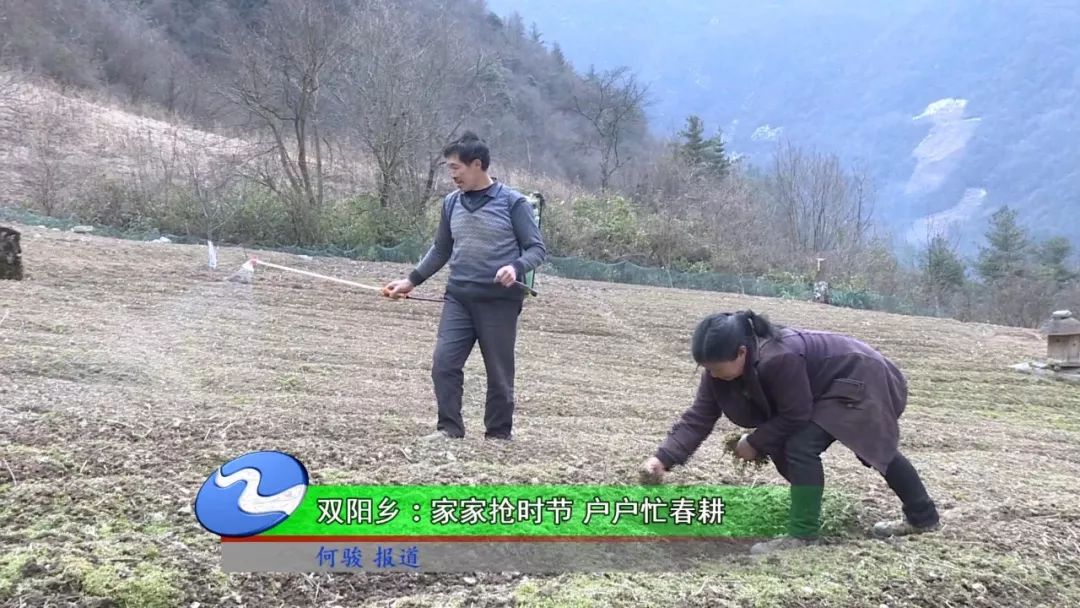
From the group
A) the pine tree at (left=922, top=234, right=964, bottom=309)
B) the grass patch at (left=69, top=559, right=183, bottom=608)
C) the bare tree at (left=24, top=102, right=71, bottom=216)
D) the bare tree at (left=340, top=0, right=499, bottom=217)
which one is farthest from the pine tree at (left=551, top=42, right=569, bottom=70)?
the grass patch at (left=69, top=559, right=183, bottom=608)

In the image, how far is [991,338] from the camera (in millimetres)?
21469

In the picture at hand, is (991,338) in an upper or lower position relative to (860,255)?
lower

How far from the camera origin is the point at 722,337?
3.27 metres

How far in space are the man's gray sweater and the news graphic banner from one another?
4.37 ft

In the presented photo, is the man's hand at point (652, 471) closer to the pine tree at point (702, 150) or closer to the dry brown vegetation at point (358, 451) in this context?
the dry brown vegetation at point (358, 451)

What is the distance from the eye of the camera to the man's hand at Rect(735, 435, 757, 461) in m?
3.66

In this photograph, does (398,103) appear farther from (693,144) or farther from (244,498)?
(693,144)

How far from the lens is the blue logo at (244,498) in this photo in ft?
9.64

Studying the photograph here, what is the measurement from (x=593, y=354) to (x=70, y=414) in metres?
9.55

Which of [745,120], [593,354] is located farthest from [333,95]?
[745,120]

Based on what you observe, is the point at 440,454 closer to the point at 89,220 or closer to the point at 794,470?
the point at 794,470

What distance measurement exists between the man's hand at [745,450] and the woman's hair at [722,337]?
0.49 metres

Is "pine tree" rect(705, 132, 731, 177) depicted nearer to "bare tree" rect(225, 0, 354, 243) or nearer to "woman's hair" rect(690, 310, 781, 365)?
"bare tree" rect(225, 0, 354, 243)

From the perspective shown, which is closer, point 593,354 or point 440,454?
point 440,454
